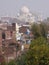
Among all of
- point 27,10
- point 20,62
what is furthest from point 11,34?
point 27,10

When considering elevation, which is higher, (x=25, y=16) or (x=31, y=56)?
(x=31, y=56)

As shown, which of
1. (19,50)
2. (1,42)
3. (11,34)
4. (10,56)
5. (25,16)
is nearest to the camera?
(10,56)

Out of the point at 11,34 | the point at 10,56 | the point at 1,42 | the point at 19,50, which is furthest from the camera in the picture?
the point at 11,34

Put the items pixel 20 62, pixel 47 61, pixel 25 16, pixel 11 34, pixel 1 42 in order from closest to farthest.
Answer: pixel 47 61, pixel 20 62, pixel 1 42, pixel 11 34, pixel 25 16

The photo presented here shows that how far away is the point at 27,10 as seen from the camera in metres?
99.5

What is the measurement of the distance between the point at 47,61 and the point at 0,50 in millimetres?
7569

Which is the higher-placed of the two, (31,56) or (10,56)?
(31,56)

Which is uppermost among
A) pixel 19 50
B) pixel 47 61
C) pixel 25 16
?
pixel 47 61

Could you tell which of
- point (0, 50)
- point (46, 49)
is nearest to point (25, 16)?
point (0, 50)

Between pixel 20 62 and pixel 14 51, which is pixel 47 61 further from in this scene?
pixel 14 51

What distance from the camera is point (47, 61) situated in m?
12.3

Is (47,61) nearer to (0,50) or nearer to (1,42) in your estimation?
(0,50)

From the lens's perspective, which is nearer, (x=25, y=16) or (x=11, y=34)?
(x=11, y=34)

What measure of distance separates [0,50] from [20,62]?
209 inches
